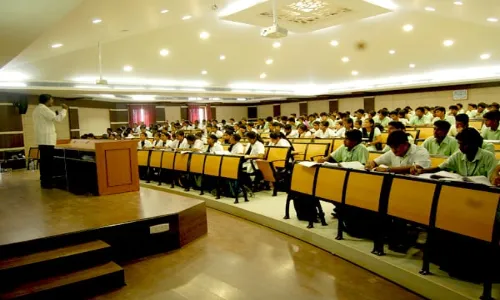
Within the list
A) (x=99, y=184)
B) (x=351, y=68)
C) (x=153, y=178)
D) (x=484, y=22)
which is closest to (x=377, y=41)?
(x=484, y=22)

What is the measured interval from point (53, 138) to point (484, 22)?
26.8 feet

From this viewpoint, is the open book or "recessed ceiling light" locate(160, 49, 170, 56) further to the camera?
"recessed ceiling light" locate(160, 49, 170, 56)

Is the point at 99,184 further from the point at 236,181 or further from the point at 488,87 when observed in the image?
the point at 488,87

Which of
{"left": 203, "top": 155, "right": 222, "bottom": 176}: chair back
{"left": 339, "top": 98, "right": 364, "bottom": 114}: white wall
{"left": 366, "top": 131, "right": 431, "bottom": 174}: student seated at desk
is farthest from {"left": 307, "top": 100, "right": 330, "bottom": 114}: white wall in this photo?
{"left": 366, "top": 131, "right": 431, "bottom": 174}: student seated at desk

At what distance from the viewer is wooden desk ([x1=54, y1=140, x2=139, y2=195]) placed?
5.30 metres

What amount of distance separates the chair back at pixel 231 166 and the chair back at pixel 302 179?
1.26 meters

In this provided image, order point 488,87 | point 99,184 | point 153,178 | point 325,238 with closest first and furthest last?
point 325,238 < point 99,184 < point 153,178 < point 488,87

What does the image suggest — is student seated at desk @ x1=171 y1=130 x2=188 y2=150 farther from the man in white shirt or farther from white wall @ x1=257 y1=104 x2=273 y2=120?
white wall @ x1=257 y1=104 x2=273 y2=120

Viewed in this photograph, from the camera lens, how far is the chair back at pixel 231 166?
586 cm

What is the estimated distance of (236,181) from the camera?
5961 mm

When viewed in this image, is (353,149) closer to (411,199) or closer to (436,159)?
(436,159)

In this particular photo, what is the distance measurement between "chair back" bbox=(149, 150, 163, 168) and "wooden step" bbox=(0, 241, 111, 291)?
4106mm

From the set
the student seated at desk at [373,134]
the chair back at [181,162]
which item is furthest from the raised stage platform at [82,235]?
the student seated at desk at [373,134]

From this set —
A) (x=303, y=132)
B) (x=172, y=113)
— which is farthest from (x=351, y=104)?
(x=303, y=132)
